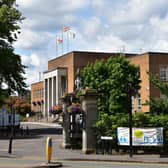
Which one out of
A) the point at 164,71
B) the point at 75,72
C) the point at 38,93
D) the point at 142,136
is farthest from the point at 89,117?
the point at 38,93

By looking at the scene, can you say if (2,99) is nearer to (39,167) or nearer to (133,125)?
(133,125)

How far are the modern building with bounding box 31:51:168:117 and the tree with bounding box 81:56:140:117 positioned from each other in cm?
1907

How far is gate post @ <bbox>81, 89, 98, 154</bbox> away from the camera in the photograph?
3731cm

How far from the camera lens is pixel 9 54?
66.4 meters

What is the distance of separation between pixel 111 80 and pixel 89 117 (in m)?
37.6

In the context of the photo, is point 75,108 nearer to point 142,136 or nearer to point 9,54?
point 142,136

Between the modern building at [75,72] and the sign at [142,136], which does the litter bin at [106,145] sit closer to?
the sign at [142,136]

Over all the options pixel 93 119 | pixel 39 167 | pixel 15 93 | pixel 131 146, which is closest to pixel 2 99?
pixel 15 93

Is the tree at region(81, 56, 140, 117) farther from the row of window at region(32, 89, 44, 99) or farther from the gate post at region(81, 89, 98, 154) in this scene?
the row of window at region(32, 89, 44, 99)

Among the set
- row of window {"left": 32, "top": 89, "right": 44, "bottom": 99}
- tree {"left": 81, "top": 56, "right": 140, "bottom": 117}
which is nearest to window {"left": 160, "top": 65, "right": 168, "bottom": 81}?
tree {"left": 81, "top": 56, "right": 140, "bottom": 117}

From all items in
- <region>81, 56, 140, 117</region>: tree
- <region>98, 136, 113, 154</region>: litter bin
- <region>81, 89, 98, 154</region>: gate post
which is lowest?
<region>98, 136, 113, 154</region>: litter bin

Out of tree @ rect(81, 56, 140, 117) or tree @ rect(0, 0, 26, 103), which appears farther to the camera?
tree @ rect(81, 56, 140, 117)

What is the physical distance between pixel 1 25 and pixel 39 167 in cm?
3841

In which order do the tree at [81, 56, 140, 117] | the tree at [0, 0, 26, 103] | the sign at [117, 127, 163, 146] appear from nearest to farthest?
the sign at [117, 127, 163, 146], the tree at [0, 0, 26, 103], the tree at [81, 56, 140, 117]
